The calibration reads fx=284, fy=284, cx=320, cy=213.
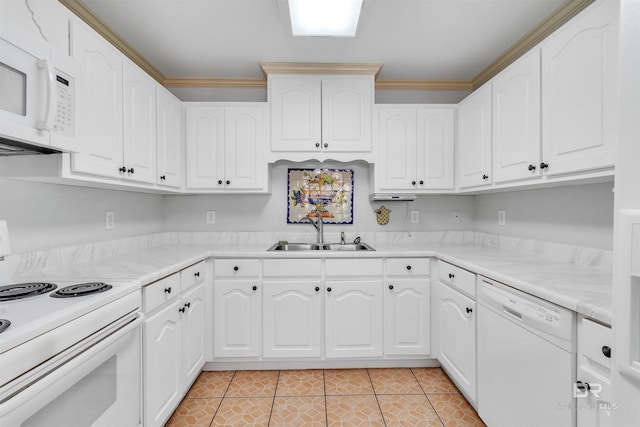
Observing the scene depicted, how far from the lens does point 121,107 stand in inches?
62.4

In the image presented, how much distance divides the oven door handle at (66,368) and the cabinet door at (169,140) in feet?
3.91

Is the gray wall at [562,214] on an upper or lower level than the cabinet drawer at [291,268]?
upper

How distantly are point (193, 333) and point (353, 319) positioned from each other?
1.11 m

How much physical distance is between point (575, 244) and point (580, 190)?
32 cm

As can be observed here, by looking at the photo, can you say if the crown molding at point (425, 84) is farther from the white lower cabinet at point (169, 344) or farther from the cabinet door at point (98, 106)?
the white lower cabinet at point (169, 344)

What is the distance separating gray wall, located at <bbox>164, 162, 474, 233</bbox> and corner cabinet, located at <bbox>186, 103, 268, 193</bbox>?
1.06ft

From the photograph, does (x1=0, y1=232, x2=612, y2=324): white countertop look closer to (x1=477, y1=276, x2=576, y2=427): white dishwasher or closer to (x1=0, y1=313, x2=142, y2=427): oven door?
(x1=477, y1=276, x2=576, y2=427): white dishwasher

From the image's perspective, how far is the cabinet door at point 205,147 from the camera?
2.36 m

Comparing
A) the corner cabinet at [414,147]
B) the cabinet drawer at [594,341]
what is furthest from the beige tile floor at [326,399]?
the corner cabinet at [414,147]

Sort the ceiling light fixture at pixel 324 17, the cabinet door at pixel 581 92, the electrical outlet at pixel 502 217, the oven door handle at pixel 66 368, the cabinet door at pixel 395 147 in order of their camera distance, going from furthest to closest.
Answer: the cabinet door at pixel 395 147 → the electrical outlet at pixel 502 217 → the ceiling light fixture at pixel 324 17 → the cabinet door at pixel 581 92 → the oven door handle at pixel 66 368

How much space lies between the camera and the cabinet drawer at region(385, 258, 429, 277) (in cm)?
214

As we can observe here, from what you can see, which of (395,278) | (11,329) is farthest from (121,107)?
(395,278)

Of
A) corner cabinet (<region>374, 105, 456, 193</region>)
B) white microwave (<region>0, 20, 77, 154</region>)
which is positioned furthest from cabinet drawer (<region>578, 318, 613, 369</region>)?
white microwave (<region>0, 20, 77, 154</region>)

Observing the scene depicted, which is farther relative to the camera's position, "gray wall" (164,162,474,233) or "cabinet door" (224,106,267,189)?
"gray wall" (164,162,474,233)
